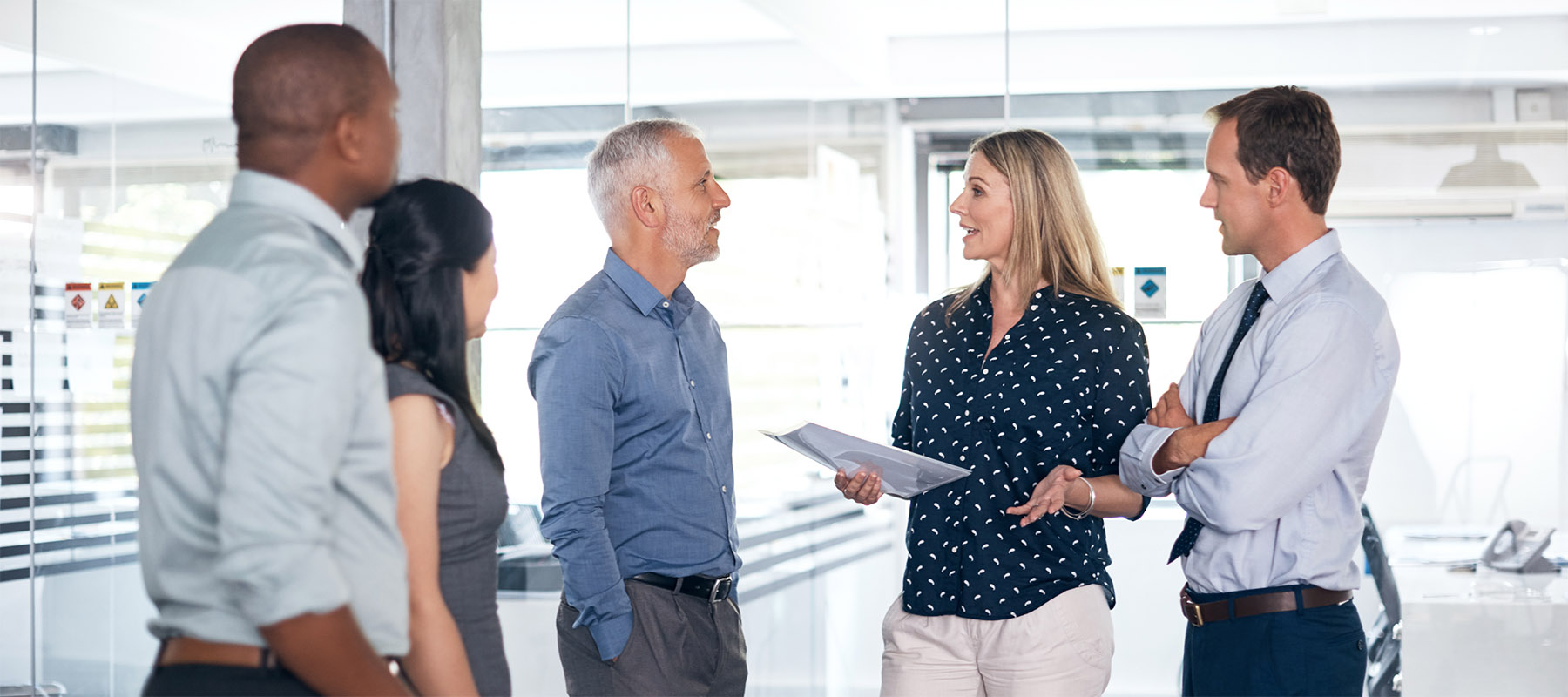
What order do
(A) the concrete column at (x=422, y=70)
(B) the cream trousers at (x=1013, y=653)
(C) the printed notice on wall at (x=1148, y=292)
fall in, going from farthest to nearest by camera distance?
(C) the printed notice on wall at (x=1148, y=292)
(A) the concrete column at (x=422, y=70)
(B) the cream trousers at (x=1013, y=653)

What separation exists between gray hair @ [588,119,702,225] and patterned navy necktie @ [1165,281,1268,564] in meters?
1.16

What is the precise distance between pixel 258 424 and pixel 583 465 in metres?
1.00

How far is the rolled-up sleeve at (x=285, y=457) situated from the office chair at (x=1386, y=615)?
3.49 m

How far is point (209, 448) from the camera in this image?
1.29 metres

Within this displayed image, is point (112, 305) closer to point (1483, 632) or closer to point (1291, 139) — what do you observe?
point (1291, 139)

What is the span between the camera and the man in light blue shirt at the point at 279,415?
49.9 inches

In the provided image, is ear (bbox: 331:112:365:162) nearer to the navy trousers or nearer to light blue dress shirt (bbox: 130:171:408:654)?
light blue dress shirt (bbox: 130:171:408:654)

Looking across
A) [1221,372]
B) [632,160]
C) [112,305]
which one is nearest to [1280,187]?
[1221,372]

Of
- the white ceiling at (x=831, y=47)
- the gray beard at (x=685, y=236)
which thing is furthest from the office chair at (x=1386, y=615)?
the gray beard at (x=685, y=236)

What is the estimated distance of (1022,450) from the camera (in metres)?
2.44

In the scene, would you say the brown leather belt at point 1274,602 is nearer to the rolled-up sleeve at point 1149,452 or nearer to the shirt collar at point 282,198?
the rolled-up sleeve at point 1149,452

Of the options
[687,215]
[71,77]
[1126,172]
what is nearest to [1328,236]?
[687,215]

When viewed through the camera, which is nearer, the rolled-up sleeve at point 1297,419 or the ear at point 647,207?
the rolled-up sleeve at point 1297,419

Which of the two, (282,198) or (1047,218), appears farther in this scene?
(1047,218)
